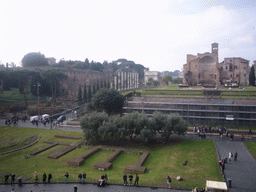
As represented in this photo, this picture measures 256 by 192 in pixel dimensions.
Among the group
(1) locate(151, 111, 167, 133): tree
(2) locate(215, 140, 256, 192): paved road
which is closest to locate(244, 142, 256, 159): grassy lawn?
(2) locate(215, 140, 256, 192): paved road

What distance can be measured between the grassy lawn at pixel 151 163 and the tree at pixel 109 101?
1133 cm

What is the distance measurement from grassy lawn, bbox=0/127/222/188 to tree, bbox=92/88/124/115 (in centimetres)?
1133

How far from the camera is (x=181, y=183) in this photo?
47.2 ft

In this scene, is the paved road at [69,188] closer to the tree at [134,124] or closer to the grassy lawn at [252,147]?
the tree at [134,124]

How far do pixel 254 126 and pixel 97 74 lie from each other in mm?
55390

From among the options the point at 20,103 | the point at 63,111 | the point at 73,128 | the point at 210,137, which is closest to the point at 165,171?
the point at 210,137

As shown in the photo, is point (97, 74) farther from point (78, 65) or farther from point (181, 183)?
point (181, 183)

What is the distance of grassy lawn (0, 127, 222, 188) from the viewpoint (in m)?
15.6

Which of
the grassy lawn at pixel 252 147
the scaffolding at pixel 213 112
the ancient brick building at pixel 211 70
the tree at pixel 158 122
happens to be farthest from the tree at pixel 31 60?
the grassy lawn at pixel 252 147

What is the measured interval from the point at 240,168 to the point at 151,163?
7343mm

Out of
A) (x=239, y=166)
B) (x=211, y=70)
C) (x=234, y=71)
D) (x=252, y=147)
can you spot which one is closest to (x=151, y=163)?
(x=239, y=166)

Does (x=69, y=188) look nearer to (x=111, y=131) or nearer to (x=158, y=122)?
(x=111, y=131)

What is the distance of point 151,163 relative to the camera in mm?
19000

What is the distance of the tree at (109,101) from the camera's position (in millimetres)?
33688
